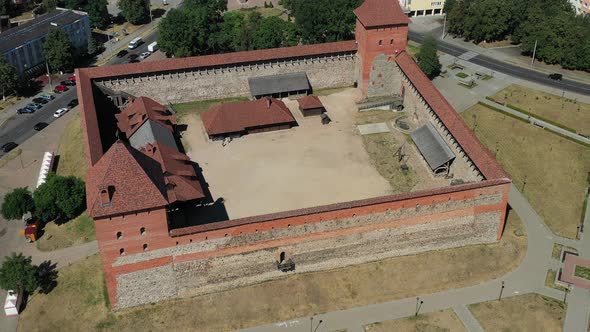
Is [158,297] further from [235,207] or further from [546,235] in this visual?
[546,235]

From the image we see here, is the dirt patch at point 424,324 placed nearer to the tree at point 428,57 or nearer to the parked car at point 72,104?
the tree at point 428,57

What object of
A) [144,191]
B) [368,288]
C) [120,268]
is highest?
Result: [144,191]

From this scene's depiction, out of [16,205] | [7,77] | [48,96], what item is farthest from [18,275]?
[7,77]

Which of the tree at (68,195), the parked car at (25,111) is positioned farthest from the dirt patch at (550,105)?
the parked car at (25,111)

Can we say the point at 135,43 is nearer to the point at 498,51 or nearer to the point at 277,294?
the point at 498,51

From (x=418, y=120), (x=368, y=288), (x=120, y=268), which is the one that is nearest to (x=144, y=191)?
(x=120, y=268)

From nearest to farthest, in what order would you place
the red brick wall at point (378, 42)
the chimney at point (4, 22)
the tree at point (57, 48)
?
the red brick wall at point (378, 42), the tree at point (57, 48), the chimney at point (4, 22)

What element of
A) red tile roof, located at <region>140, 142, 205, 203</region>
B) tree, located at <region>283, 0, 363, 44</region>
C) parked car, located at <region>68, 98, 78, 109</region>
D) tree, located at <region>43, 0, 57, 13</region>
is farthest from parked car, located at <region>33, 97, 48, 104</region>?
tree, located at <region>283, 0, 363, 44</region>

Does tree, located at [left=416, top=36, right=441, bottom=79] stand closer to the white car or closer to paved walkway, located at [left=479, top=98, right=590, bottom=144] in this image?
paved walkway, located at [left=479, top=98, right=590, bottom=144]
